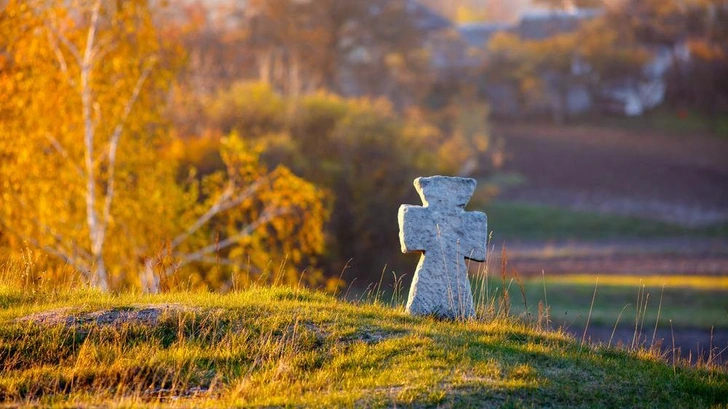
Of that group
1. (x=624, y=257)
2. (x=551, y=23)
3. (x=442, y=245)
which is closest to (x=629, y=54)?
(x=551, y=23)

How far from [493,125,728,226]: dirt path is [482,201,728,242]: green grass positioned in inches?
59.8

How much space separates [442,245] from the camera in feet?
37.2

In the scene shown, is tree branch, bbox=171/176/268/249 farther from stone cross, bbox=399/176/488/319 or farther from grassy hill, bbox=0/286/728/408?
stone cross, bbox=399/176/488/319

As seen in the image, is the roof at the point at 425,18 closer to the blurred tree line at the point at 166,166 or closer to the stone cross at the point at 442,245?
the blurred tree line at the point at 166,166

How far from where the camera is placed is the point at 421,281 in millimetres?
11328

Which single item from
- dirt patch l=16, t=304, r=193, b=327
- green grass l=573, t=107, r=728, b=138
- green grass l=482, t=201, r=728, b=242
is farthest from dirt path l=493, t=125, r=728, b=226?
dirt patch l=16, t=304, r=193, b=327

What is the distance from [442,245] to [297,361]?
2653 millimetres

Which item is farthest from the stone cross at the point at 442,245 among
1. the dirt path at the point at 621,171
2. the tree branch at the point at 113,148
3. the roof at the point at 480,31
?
the roof at the point at 480,31

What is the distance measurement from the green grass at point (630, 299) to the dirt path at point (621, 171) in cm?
1794

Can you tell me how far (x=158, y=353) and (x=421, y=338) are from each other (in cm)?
252

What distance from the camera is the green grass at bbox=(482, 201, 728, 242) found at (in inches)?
1984

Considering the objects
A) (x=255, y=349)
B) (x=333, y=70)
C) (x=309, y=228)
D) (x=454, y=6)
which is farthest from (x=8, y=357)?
(x=454, y=6)

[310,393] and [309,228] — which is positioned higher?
[310,393]

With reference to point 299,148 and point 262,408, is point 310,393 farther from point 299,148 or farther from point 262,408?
point 299,148
